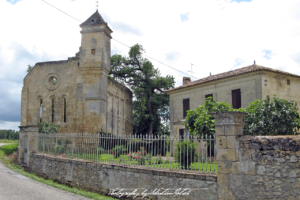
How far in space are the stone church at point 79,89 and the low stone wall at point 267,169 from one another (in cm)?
1527

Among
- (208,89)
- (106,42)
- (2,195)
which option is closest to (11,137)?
(106,42)

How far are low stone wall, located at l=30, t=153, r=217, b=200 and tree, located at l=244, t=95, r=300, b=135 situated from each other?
535 cm

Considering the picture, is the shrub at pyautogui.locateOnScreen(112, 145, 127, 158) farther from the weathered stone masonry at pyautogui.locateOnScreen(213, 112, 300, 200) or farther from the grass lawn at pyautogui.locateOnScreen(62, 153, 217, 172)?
the weathered stone masonry at pyautogui.locateOnScreen(213, 112, 300, 200)

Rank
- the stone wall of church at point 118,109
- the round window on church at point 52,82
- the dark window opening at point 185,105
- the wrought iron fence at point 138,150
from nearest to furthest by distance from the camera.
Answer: the wrought iron fence at point 138,150 → the dark window opening at point 185,105 → the round window on church at point 52,82 → the stone wall of church at point 118,109

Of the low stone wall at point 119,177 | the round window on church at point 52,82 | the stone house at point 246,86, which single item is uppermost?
the round window on church at point 52,82

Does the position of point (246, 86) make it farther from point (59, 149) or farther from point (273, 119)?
point (59, 149)

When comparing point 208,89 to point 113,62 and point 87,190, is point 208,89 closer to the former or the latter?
point 87,190

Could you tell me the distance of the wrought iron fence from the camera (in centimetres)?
825

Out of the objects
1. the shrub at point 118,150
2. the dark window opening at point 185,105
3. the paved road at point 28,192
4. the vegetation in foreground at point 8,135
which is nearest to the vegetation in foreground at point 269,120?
the shrub at point 118,150

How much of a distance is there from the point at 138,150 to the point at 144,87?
21406mm

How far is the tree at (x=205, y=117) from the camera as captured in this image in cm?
1074

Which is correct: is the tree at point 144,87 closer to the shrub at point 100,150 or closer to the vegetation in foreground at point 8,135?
the shrub at point 100,150

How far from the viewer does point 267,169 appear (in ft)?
21.0

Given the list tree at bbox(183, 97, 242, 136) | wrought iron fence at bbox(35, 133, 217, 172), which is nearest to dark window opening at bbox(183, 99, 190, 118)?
tree at bbox(183, 97, 242, 136)
